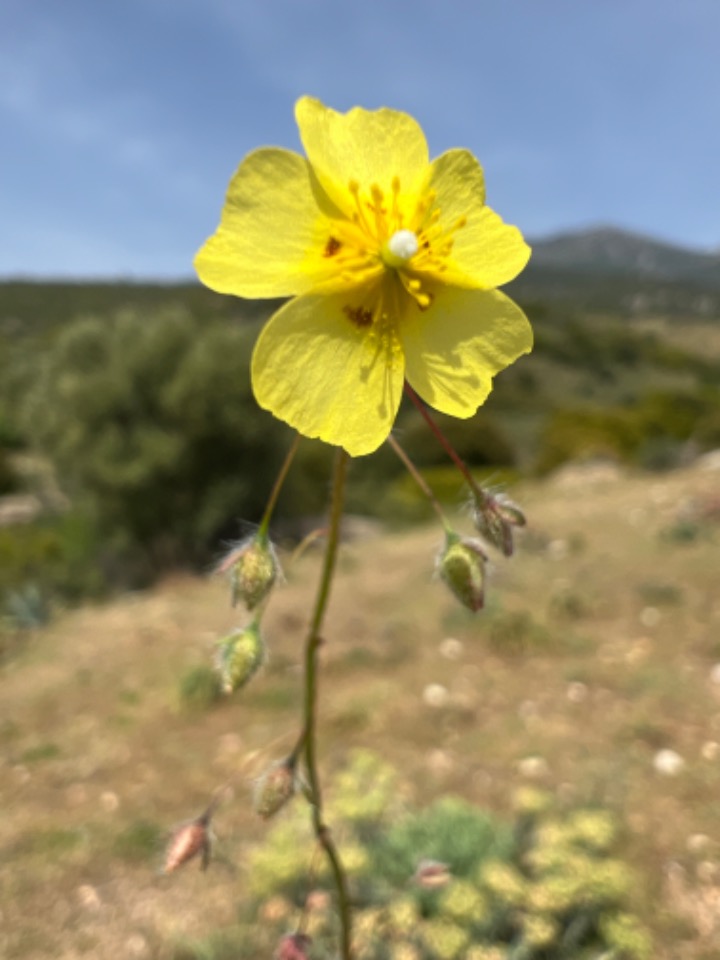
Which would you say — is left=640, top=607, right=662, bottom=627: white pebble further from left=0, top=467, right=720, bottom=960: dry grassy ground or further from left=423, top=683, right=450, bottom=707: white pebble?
left=423, top=683, right=450, bottom=707: white pebble

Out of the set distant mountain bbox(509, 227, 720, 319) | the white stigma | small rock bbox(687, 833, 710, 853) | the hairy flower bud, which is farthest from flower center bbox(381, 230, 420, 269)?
distant mountain bbox(509, 227, 720, 319)

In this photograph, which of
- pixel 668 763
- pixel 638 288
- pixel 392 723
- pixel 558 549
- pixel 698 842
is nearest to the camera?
pixel 698 842

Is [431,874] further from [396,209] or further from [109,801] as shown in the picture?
[109,801]

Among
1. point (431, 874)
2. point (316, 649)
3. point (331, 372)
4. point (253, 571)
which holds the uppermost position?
point (331, 372)

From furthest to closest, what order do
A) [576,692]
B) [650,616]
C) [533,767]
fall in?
[650,616] → [576,692] → [533,767]

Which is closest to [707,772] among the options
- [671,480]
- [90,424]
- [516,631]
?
[516,631]

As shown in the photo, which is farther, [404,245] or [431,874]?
[431,874]

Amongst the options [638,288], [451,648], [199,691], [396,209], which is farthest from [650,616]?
[638,288]

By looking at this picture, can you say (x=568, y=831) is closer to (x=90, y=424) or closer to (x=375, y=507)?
(x=90, y=424)

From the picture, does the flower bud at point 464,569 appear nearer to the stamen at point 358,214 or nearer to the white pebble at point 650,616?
the stamen at point 358,214

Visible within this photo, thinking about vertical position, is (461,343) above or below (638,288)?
below
